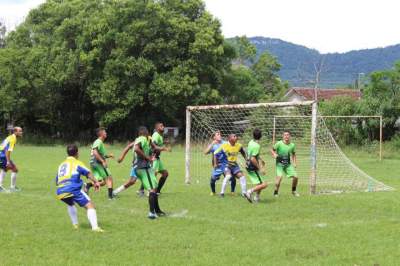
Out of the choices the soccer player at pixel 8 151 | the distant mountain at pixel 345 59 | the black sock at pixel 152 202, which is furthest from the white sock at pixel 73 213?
the distant mountain at pixel 345 59

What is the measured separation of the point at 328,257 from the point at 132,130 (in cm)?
3875

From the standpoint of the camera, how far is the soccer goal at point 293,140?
17.1 m

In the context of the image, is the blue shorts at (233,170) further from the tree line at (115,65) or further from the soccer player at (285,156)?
the tree line at (115,65)

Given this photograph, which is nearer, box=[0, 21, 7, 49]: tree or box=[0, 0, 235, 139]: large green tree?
box=[0, 0, 235, 139]: large green tree

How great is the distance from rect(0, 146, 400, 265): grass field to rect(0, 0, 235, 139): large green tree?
2614 centimetres

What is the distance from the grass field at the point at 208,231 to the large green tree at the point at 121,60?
26144 mm

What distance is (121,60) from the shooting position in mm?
41062

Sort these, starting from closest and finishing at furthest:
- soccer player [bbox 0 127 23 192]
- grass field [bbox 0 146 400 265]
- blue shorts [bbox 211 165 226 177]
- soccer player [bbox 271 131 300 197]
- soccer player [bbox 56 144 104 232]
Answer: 1. grass field [bbox 0 146 400 265]
2. soccer player [bbox 56 144 104 232]
3. soccer player [bbox 271 131 300 197]
4. blue shorts [bbox 211 165 226 177]
5. soccer player [bbox 0 127 23 192]

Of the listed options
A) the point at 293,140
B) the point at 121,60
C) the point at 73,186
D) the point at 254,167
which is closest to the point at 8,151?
the point at 73,186

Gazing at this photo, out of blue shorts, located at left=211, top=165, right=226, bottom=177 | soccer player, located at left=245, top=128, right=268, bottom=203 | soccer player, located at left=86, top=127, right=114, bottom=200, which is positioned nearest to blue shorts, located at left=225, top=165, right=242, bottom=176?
blue shorts, located at left=211, top=165, right=226, bottom=177

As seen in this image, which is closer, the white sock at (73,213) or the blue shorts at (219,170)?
the white sock at (73,213)

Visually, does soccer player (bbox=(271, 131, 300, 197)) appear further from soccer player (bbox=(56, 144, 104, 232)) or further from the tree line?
the tree line

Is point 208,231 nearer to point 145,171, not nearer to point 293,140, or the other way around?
point 145,171

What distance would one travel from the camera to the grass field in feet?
25.9
